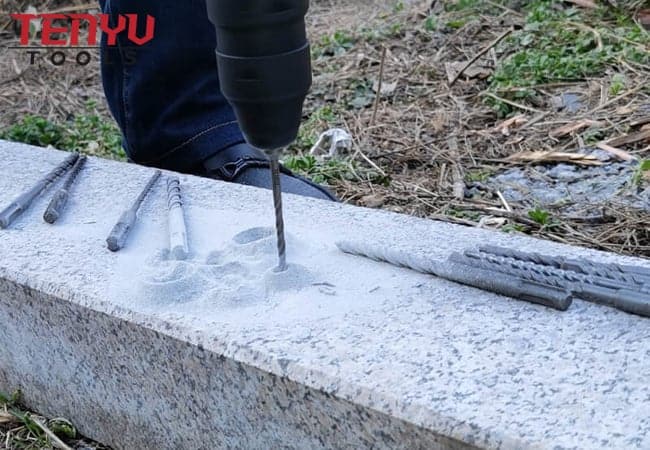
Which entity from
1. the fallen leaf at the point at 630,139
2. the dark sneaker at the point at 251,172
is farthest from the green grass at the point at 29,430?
the fallen leaf at the point at 630,139

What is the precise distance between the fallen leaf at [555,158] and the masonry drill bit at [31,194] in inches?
42.4

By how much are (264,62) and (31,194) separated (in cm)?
69

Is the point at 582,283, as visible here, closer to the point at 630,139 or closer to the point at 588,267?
the point at 588,267

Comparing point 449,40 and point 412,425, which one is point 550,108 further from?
point 412,425

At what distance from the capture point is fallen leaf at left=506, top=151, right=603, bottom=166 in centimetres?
201

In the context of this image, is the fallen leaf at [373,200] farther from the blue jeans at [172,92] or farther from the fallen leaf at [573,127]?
the fallen leaf at [573,127]

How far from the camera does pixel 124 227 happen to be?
1.26m

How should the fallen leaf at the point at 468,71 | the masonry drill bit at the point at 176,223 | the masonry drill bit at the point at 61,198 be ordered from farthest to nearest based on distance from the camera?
the fallen leaf at the point at 468,71 < the masonry drill bit at the point at 61,198 < the masonry drill bit at the point at 176,223

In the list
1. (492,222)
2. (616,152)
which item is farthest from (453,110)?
(492,222)

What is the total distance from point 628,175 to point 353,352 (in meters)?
1.19

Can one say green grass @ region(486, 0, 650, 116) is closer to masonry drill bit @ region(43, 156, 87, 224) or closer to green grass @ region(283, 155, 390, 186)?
green grass @ region(283, 155, 390, 186)

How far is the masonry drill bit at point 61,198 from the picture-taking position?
132cm

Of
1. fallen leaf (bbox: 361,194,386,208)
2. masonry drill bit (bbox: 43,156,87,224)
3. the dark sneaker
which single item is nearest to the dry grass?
fallen leaf (bbox: 361,194,386,208)

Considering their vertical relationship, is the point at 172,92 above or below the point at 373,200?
above
